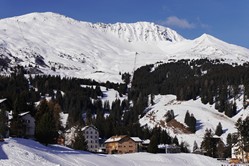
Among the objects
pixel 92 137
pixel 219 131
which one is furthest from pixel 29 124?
pixel 219 131

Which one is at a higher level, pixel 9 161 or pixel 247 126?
pixel 247 126

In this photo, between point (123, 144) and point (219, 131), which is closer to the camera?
point (123, 144)

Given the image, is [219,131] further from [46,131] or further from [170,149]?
[46,131]

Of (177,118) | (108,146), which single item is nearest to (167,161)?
(108,146)

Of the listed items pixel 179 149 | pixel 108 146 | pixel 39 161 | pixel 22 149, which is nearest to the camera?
pixel 39 161

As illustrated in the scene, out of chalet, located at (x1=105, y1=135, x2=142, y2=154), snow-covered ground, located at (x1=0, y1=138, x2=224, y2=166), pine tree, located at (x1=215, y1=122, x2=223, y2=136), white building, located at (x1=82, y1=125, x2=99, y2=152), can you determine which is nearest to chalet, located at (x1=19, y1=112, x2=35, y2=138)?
snow-covered ground, located at (x1=0, y1=138, x2=224, y2=166)

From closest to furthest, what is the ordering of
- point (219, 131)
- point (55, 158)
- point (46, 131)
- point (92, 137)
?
point (55, 158)
point (46, 131)
point (92, 137)
point (219, 131)

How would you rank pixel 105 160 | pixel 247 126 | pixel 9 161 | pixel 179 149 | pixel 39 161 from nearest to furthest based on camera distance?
pixel 9 161
pixel 39 161
pixel 105 160
pixel 247 126
pixel 179 149

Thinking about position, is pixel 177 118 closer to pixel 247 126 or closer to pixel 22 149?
pixel 247 126

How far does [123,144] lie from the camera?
141000mm

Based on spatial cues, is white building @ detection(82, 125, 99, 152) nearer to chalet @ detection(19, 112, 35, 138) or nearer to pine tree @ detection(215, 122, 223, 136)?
pine tree @ detection(215, 122, 223, 136)

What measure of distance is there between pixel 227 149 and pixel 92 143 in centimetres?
4548

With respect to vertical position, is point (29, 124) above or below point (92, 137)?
above

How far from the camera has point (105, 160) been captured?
7019cm
